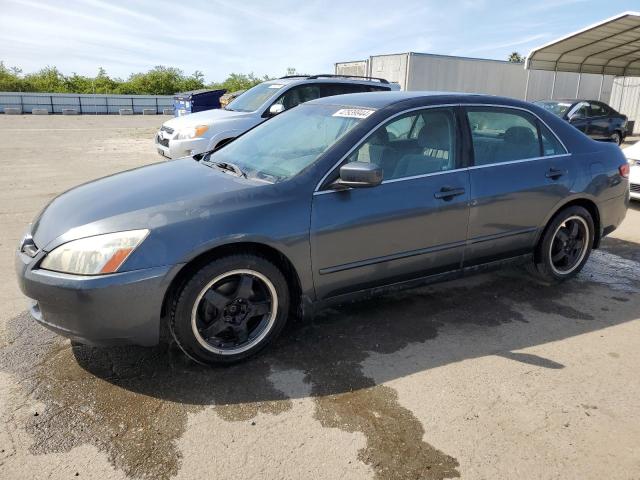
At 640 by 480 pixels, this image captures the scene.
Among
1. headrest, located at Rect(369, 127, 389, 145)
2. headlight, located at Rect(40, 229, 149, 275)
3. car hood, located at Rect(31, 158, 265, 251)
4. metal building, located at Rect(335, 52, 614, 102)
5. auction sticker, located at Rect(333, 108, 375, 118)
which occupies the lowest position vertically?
headlight, located at Rect(40, 229, 149, 275)

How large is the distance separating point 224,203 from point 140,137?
55.4 feet

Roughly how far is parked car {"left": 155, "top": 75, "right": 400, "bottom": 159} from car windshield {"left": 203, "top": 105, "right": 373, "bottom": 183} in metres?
4.51

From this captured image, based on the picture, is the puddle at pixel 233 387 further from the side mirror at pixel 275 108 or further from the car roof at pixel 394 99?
the side mirror at pixel 275 108

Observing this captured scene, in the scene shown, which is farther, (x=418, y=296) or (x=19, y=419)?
(x=418, y=296)

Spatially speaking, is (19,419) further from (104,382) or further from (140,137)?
(140,137)

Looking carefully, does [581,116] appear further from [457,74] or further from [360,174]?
[360,174]

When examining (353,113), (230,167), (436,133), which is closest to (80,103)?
(230,167)

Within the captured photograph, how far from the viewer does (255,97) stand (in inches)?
376

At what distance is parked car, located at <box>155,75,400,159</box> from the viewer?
8.52 m

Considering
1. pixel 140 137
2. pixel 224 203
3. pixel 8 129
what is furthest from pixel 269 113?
pixel 8 129

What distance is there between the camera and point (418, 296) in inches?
163

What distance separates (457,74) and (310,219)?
58.7ft

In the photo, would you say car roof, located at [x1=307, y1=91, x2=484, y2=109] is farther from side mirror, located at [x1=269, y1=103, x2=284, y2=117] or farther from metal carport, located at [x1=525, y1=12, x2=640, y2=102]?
metal carport, located at [x1=525, y1=12, x2=640, y2=102]

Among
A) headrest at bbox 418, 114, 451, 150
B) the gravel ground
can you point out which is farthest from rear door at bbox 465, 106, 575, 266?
the gravel ground
